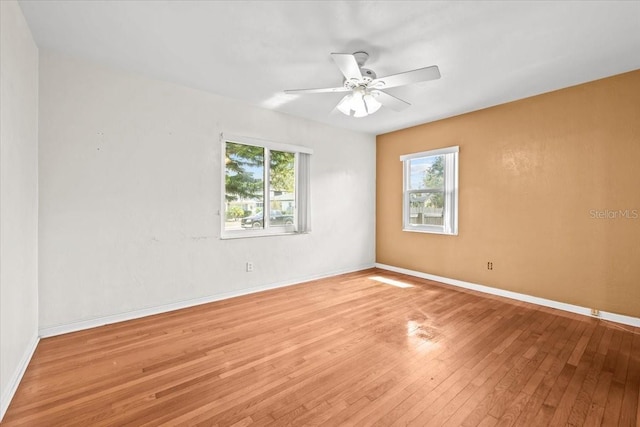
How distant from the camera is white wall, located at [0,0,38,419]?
68.9 inches

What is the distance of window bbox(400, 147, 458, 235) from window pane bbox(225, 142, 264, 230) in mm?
2604

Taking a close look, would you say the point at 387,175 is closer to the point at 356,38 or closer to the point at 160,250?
the point at 356,38

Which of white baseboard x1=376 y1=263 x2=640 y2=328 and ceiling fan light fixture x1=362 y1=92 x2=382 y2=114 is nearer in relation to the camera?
ceiling fan light fixture x1=362 y1=92 x2=382 y2=114

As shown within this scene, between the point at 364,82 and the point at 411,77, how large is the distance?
0.44 m

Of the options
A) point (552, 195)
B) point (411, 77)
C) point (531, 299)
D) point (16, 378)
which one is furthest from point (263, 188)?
point (531, 299)

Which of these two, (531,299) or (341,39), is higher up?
(341,39)

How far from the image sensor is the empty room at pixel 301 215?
6.16 ft

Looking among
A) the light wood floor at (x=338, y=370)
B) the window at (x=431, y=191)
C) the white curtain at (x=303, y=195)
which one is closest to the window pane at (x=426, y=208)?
the window at (x=431, y=191)

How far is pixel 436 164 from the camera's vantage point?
4648 millimetres

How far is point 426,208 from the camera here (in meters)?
4.82

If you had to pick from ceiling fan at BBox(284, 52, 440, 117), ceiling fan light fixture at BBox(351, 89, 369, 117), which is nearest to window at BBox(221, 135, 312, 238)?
ceiling fan at BBox(284, 52, 440, 117)

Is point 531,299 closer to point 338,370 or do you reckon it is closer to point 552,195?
point 552,195

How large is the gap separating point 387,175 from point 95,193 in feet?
14.6

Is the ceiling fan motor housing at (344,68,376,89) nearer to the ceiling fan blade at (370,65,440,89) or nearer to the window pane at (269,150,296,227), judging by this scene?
the ceiling fan blade at (370,65,440,89)
